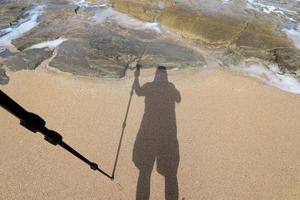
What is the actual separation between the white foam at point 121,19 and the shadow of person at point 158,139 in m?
4.36

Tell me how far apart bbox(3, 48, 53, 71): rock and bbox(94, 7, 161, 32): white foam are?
3.67 metres

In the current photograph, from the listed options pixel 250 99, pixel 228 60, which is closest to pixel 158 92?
pixel 250 99

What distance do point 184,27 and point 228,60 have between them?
2700 millimetres

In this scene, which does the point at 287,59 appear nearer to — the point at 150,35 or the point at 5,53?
the point at 150,35

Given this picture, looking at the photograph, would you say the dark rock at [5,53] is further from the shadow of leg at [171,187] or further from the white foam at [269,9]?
the white foam at [269,9]

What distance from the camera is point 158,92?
322 inches

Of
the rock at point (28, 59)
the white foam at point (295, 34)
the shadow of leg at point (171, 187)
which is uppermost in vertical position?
the white foam at point (295, 34)

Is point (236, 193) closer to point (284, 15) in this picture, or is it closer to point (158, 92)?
point (158, 92)

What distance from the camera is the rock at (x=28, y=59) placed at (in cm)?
938

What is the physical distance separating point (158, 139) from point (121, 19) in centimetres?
797

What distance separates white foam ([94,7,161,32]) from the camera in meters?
12.2

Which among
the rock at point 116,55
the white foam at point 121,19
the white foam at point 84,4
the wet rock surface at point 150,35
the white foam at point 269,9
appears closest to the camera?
the rock at point 116,55

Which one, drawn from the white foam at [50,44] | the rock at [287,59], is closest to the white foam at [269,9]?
the rock at [287,59]

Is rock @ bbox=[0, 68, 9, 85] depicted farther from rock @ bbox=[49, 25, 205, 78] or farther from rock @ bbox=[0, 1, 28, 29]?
rock @ bbox=[0, 1, 28, 29]
